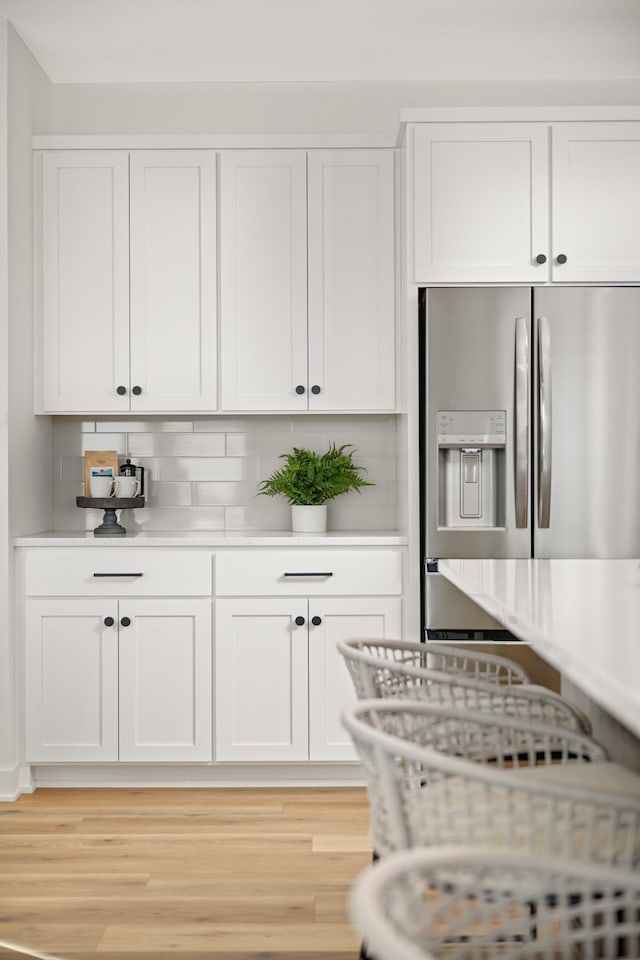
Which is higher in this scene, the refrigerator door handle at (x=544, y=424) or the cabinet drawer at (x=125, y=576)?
the refrigerator door handle at (x=544, y=424)

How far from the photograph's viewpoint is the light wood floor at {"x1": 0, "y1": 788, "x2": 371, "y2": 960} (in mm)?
2283

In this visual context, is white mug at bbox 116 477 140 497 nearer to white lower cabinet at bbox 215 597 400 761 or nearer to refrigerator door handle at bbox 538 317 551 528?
white lower cabinet at bbox 215 597 400 761

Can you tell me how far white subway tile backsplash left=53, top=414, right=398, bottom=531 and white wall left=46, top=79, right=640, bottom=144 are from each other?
124cm

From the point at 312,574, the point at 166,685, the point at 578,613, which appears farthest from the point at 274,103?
the point at 578,613

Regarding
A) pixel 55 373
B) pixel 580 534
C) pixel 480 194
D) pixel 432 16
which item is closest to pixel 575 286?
pixel 480 194

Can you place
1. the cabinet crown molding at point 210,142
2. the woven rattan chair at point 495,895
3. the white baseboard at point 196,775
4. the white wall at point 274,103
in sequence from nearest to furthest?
the woven rattan chair at point 495,895, the white baseboard at point 196,775, the cabinet crown molding at point 210,142, the white wall at point 274,103

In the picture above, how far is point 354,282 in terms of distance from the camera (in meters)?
3.63

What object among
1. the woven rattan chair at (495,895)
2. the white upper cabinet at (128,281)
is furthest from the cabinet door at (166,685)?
the woven rattan chair at (495,895)

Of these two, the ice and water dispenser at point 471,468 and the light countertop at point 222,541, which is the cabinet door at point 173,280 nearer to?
the light countertop at point 222,541

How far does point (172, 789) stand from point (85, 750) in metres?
0.35

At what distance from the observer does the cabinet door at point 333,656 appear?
341cm

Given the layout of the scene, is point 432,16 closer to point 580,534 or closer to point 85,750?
point 580,534

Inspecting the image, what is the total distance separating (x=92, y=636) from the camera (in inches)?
135

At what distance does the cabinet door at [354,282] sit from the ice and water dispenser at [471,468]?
0.41 meters
